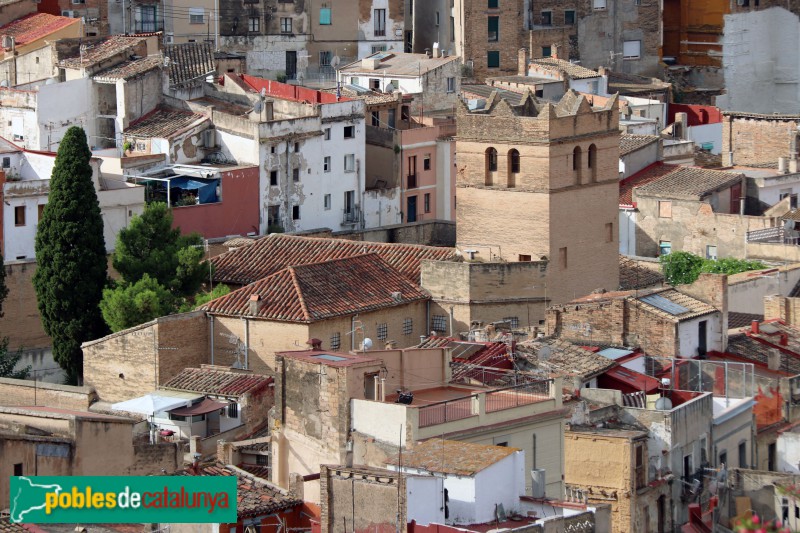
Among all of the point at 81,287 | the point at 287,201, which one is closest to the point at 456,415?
the point at 81,287

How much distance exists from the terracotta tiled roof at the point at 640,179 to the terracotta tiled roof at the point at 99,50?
15.2 m

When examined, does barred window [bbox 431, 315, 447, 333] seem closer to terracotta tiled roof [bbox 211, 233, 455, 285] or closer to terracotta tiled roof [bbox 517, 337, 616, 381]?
terracotta tiled roof [bbox 211, 233, 455, 285]

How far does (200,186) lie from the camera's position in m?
68.8

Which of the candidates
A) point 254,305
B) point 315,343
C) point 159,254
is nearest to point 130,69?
point 159,254

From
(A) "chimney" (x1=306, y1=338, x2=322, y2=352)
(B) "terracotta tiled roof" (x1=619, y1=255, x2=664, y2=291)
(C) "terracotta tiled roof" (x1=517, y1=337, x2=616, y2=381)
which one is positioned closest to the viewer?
(C) "terracotta tiled roof" (x1=517, y1=337, x2=616, y2=381)

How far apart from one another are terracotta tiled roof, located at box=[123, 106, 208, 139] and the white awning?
66.0 ft

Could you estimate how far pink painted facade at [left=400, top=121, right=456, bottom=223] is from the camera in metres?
75.2

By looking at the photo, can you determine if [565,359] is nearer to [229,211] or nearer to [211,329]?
[211,329]

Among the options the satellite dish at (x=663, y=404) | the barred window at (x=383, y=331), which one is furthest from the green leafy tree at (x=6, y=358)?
the satellite dish at (x=663, y=404)

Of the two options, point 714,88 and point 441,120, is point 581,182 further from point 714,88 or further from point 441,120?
point 714,88

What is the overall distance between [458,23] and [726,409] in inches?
1702

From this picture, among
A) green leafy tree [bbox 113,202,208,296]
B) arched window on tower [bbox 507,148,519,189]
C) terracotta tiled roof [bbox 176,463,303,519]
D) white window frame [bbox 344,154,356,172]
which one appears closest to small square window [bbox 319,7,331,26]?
white window frame [bbox 344,154,356,172]

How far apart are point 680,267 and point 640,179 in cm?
800

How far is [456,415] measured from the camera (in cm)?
4294
